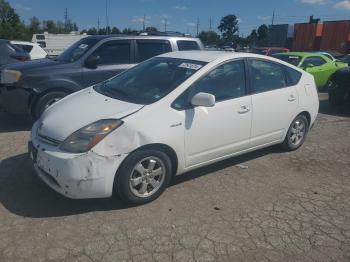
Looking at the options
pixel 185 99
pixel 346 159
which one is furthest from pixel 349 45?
pixel 185 99

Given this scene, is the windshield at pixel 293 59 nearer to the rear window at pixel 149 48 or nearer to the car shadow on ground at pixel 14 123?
the rear window at pixel 149 48

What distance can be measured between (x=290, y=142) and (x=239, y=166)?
111cm

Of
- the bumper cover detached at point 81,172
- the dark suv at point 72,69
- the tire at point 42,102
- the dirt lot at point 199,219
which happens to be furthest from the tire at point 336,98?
the bumper cover detached at point 81,172

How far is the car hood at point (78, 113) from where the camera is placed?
3715 millimetres

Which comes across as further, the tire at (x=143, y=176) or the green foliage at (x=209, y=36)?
the green foliage at (x=209, y=36)

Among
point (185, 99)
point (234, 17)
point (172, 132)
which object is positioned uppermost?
point (234, 17)

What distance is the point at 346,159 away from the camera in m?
5.57

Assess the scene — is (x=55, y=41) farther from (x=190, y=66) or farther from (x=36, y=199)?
(x=36, y=199)

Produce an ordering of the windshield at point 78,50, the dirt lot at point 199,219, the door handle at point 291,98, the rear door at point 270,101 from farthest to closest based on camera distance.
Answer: the windshield at point 78,50 < the door handle at point 291,98 < the rear door at point 270,101 < the dirt lot at point 199,219

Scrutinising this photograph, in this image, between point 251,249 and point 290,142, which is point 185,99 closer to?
point 251,249

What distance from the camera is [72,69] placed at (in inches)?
262

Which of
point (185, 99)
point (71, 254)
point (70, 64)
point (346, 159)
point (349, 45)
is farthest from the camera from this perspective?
point (349, 45)

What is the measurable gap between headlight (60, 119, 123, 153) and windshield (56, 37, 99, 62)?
3672 mm

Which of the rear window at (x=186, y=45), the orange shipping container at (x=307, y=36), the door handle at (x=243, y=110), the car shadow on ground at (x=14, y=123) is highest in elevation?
the orange shipping container at (x=307, y=36)
